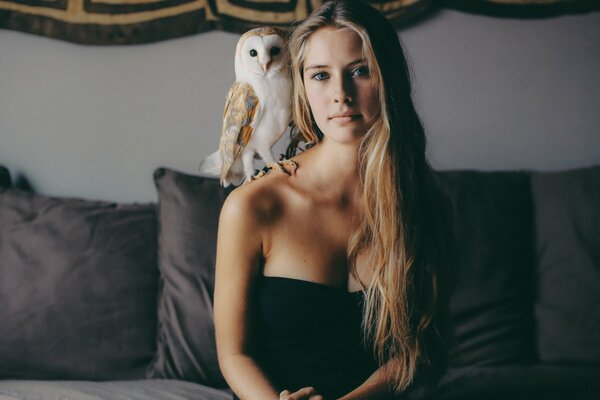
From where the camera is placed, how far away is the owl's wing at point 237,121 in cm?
103

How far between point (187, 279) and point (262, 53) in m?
0.74

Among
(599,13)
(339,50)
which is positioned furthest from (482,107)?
(339,50)

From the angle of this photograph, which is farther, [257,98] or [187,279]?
[187,279]

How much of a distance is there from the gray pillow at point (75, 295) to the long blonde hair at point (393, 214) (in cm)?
71

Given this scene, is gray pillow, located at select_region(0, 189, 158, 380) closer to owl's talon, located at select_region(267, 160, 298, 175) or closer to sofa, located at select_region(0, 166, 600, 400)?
sofa, located at select_region(0, 166, 600, 400)

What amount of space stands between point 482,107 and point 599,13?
45cm

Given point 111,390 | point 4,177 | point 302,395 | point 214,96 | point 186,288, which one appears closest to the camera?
point 302,395

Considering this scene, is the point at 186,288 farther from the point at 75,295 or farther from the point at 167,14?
the point at 167,14

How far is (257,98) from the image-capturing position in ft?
3.39

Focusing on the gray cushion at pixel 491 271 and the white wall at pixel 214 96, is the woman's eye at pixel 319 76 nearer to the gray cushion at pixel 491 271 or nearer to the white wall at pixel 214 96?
the gray cushion at pixel 491 271

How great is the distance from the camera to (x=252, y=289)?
1.05 meters

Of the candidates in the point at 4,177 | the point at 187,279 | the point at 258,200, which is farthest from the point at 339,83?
the point at 4,177

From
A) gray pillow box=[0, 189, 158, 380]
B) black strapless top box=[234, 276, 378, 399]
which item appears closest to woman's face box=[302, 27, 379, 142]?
black strapless top box=[234, 276, 378, 399]

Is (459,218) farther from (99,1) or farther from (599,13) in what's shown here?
(99,1)
